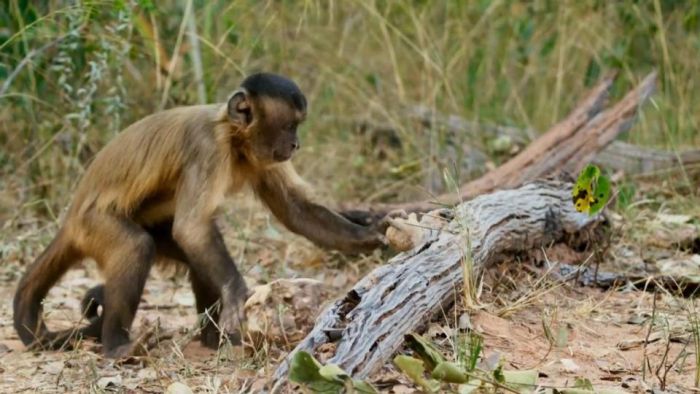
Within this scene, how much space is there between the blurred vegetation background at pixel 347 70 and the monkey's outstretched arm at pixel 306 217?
3.77ft

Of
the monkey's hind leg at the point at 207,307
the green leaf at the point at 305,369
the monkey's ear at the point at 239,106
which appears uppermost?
the monkey's ear at the point at 239,106

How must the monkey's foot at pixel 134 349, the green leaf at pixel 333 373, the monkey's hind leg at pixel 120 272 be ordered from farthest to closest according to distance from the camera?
the monkey's hind leg at pixel 120 272 < the monkey's foot at pixel 134 349 < the green leaf at pixel 333 373

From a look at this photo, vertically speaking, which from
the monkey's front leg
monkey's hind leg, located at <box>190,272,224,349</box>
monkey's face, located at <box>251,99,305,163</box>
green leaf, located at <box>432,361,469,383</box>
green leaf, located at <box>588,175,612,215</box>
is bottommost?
monkey's hind leg, located at <box>190,272,224,349</box>

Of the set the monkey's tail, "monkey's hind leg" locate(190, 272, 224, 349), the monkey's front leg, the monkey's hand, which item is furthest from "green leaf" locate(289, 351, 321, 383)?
the monkey's hand

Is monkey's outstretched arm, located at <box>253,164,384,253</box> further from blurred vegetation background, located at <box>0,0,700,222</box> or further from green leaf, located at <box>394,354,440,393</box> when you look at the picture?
green leaf, located at <box>394,354,440,393</box>

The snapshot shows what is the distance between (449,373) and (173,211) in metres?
2.33

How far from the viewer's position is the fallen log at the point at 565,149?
6277mm

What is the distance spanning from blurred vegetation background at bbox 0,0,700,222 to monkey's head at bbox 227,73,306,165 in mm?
953

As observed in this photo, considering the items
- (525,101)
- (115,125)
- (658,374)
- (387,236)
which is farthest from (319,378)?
(525,101)

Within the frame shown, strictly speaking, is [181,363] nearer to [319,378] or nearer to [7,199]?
[319,378]

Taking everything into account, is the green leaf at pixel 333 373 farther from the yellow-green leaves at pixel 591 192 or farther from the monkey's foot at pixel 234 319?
the yellow-green leaves at pixel 591 192

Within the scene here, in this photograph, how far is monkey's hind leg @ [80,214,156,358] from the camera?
495cm

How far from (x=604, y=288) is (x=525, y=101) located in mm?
4173

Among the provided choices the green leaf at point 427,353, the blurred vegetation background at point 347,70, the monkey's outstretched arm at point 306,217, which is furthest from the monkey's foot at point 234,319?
the blurred vegetation background at point 347,70
